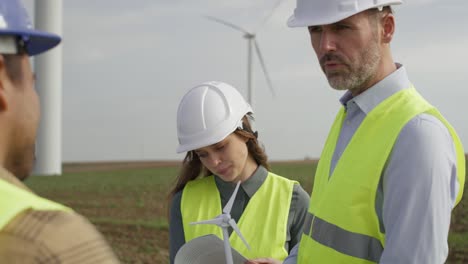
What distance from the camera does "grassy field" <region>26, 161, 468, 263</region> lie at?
1380 cm

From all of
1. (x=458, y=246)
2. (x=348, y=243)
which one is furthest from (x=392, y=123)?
(x=458, y=246)

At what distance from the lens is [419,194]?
2.53 metres

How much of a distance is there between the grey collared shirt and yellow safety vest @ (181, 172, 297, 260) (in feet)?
0.10

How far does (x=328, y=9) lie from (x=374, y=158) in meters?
0.69

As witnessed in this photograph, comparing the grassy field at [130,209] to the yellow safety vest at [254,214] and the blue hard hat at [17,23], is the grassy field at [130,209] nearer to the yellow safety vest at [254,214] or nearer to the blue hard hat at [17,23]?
the yellow safety vest at [254,214]

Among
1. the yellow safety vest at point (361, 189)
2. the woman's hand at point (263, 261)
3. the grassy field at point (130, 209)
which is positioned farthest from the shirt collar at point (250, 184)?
the grassy field at point (130, 209)

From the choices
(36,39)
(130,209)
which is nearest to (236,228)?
(36,39)

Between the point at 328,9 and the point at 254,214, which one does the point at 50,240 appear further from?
the point at 254,214

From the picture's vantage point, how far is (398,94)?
9.52 ft

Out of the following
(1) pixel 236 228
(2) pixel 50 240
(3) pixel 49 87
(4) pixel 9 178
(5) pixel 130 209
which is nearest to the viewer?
(2) pixel 50 240

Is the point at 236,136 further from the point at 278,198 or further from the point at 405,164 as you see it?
the point at 405,164

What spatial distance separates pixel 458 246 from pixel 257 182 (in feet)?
34.7

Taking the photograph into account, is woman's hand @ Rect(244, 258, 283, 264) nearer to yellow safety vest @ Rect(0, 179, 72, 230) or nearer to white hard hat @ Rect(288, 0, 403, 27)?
white hard hat @ Rect(288, 0, 403, 27)

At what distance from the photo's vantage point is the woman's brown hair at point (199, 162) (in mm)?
4117
